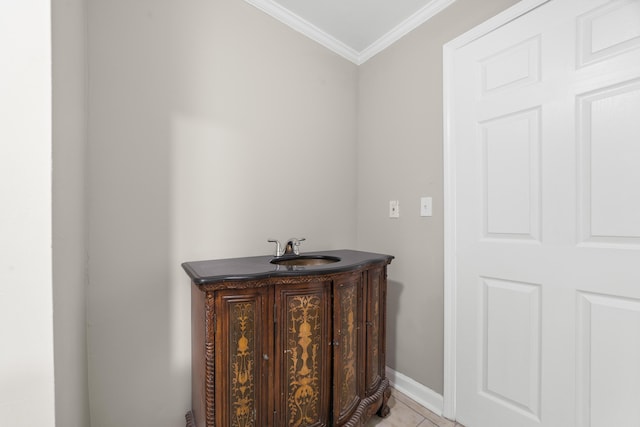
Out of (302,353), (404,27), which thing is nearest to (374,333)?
(302,353)

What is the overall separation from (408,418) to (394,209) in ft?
4.08

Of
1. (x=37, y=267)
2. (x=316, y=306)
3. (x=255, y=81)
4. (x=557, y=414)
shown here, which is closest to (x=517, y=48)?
(x=255, y=81)

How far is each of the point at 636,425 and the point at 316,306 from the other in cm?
126

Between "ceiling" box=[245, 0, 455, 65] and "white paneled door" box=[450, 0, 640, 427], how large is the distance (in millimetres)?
446

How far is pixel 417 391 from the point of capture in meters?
1.73

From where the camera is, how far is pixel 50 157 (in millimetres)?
665

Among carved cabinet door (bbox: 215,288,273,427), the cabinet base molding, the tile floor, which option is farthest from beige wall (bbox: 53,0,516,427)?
carved cabinet door (bbox: 215,288,273,427)

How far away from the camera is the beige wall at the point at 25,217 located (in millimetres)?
622

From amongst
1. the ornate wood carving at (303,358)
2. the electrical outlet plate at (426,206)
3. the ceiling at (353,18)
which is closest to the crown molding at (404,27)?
the ceiling at (353,18)

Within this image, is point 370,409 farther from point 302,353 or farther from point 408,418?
point 302,353

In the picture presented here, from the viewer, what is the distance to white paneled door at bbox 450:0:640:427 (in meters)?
1.06

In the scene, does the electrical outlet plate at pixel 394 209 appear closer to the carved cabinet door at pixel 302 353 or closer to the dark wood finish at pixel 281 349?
the dark wood finish at pixel 281 349

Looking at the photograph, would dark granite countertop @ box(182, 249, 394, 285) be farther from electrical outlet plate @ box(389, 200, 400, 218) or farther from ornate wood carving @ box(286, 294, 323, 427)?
electrical outlet plate @ box(389, 200, 400, 218)

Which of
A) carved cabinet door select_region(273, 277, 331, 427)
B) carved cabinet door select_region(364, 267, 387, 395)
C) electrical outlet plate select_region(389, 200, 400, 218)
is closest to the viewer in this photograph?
carved cabinet door select_region(273, 277, 331, 427)
